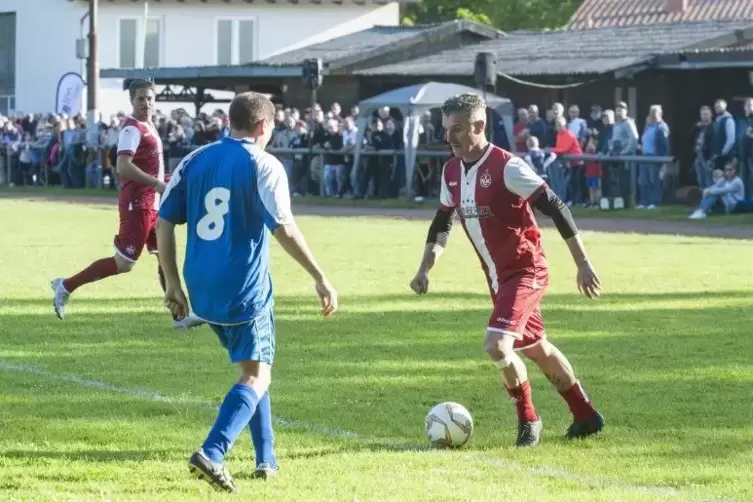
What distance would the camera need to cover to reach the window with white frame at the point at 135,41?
179ft

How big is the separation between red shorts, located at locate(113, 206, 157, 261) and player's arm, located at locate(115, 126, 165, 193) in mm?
384

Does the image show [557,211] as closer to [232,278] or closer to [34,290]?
[232,278]

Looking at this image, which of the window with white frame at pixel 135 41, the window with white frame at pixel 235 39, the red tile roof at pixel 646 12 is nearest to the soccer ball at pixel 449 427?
the red tile roof at pixel 646 12

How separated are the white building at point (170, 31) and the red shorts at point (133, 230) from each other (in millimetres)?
42138

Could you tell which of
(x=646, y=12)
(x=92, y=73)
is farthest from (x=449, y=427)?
(x=646, y=12)

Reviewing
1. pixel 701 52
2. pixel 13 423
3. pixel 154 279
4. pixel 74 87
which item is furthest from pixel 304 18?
pixel 13 423

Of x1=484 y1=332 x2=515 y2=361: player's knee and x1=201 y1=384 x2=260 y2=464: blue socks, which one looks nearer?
Answer: x1=201 y1=384 x2=260 y2=464: blue socks

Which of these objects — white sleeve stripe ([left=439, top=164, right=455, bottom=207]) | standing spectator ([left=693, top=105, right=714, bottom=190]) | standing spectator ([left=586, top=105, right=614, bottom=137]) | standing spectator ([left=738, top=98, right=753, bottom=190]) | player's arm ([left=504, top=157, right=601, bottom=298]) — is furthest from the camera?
standing spectator ([left=586, top=105, right=614, bottom=137])

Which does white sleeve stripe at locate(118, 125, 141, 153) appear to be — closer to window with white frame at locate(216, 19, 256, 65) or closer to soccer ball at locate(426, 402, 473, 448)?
soccer ball at locate(426, 402, 473, 448)

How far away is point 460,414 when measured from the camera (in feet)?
26.1

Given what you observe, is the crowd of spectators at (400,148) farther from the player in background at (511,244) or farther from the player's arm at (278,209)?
the player's arm at (278,209)

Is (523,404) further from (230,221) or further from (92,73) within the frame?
(92,73)

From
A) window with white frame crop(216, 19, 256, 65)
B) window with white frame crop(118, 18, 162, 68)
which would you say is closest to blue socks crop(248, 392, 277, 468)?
window with white frame crop(118, 18, 162, 68)

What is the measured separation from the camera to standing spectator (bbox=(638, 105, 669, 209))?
27.6 m
